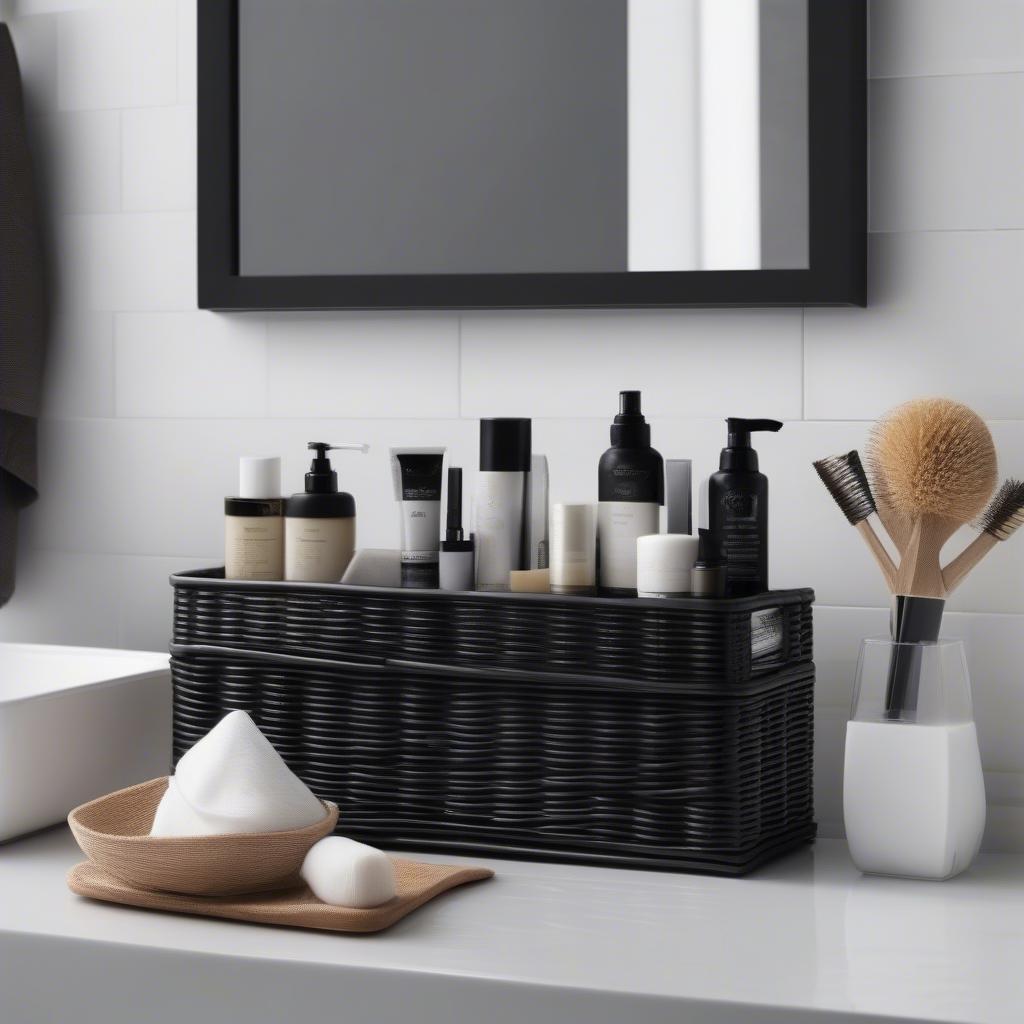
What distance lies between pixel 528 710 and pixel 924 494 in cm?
36

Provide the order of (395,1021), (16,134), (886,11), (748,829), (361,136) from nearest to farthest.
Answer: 1. (395,1021)
2. (748,829)
3. (886,11)
4. (361,136)
5. (16,134)

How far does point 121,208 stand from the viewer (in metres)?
1.53

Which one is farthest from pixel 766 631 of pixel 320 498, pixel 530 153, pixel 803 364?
pixel 530 153

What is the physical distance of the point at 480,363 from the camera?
140 cm

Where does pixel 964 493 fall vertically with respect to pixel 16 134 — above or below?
below

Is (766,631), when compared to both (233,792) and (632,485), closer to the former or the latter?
(632,485)

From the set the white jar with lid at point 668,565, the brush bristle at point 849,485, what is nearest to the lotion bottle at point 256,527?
the white jar with lid at point 668,565

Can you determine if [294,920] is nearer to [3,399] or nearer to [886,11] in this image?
[3,399]

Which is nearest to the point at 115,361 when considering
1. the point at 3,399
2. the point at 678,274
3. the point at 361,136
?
the point at 3,399

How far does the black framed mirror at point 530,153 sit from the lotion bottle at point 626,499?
0.21m

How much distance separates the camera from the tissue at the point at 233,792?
38.8 inches

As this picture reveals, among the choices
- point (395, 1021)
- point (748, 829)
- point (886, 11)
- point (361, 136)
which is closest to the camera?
point (395, 1021)

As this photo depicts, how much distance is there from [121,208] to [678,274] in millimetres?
639

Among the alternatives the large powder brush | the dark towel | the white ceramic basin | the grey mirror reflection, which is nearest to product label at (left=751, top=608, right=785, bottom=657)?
the large powder brush
